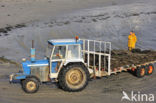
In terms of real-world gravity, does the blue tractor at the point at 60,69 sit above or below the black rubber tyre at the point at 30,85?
above

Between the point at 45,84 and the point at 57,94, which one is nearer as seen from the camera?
the point at 57,94

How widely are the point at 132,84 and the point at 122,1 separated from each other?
33269 millimetres

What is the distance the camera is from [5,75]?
1238 cm

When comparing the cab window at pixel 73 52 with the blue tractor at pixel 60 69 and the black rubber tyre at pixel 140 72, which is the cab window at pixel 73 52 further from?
the black rubber tyre at pixel 140 72

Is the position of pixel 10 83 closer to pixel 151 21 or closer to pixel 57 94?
pixel 57 94

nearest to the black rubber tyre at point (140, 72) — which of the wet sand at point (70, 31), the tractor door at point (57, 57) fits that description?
the wet sand at point (70, 31)

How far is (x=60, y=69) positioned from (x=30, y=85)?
1.31 metres

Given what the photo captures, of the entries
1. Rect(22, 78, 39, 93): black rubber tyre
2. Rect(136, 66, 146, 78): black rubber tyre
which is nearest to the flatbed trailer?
Rect(136, 66, 146, 78): black rubber tyre

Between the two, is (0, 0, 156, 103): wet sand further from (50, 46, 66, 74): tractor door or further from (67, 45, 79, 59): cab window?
(67, 45, 79, 59): cab window

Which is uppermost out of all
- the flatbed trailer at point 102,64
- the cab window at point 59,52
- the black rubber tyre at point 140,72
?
the cab window at point 59,52

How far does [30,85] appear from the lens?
9.95 metres

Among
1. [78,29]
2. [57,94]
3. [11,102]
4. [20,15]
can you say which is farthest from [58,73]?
[20,15]

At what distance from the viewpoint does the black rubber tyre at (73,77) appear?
10.0 metres

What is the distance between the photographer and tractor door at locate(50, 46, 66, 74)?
10180 mm
